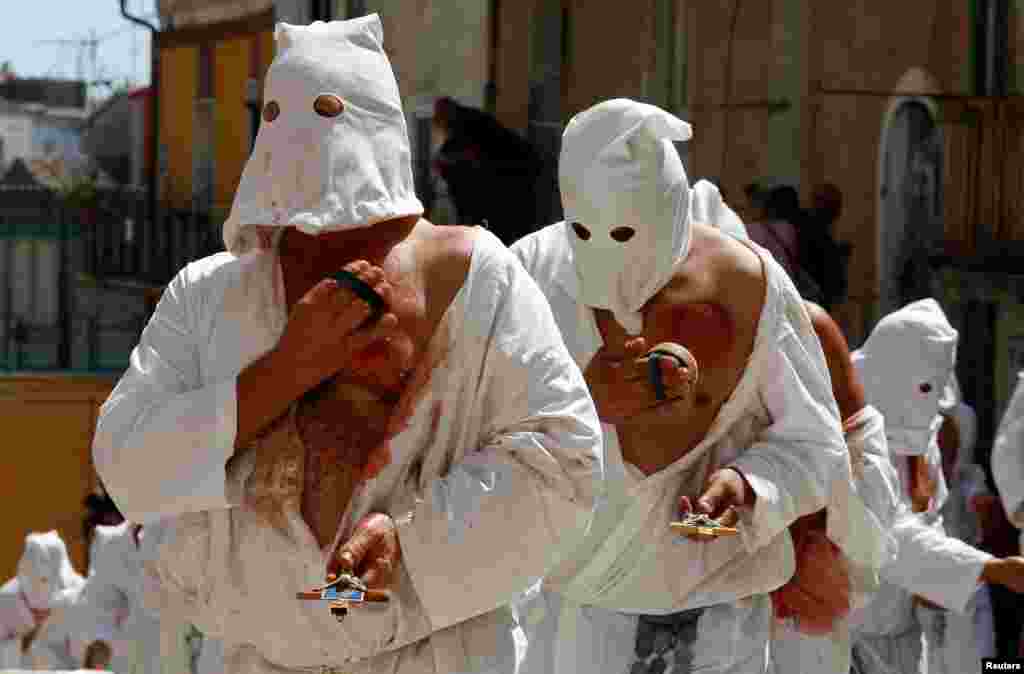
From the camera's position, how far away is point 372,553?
6133mm

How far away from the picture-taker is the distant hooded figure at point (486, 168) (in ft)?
69.2

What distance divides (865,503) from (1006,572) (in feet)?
10.9

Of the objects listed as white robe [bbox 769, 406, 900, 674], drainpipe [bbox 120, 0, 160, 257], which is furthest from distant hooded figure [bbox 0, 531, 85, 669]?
drainpipe [bbox 120, 0, 160, 257]

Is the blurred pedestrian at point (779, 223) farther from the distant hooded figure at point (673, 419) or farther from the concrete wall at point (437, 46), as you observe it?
the distant hooded figure at point (673, 419)

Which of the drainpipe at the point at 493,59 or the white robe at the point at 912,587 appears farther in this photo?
the drainpipe at the point at 493,59

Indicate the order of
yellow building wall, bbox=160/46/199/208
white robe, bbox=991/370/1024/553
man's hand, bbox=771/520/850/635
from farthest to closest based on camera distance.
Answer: yellow building wall, bbox=160/46/199/208 → white robe, bbox=991/370/1024/553 → man's hand, bbox=771/520/850/635

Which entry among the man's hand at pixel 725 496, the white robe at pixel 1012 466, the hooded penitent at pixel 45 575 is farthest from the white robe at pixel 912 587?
the hooded penitent at pixel 45 575

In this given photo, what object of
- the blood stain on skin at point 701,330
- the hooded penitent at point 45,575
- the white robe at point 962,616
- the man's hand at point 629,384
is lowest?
the hooded penitent at point 45,575

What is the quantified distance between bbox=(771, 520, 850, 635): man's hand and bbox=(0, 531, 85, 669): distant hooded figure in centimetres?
829

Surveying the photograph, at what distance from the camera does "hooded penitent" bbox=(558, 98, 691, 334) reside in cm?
825

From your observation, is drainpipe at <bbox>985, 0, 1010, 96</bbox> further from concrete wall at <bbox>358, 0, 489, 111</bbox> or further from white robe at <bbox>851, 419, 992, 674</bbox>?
white robe at <bbox>851, 419, 992, 674</bbox>

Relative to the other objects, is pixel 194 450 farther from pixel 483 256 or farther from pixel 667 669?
pixel 667 669

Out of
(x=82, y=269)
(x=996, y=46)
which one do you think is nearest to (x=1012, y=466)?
(x=996, y=46)

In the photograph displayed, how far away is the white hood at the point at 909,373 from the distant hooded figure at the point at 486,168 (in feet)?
27.7
